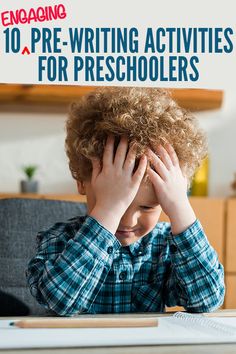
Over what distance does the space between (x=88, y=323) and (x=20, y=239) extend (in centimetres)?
80

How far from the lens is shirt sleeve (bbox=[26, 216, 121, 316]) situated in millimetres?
1055

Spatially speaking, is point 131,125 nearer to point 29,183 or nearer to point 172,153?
point 172,153

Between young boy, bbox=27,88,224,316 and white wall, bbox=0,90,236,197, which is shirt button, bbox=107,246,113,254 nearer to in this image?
young boy, bbox=27,88,224,316

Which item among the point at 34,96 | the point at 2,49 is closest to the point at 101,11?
the point at 2,49

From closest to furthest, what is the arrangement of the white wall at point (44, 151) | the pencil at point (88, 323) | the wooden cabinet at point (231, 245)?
1. the pencil at point (88, 323)
2. the wooden cabinet at point (231, 245)
3. the white wall at point (44, 151)

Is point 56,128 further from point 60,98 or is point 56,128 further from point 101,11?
point 101,11

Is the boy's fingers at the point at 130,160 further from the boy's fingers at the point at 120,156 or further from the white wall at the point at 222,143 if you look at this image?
the white wall at the point at 222,143

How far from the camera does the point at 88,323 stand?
85 cm

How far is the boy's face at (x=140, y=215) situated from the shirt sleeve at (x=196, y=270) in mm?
50

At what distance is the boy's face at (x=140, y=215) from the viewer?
43.6 inches

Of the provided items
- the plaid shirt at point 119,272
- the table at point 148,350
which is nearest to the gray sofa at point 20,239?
the plaid shirt at point 119,272

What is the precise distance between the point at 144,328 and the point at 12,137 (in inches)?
109

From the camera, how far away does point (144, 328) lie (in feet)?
2.76

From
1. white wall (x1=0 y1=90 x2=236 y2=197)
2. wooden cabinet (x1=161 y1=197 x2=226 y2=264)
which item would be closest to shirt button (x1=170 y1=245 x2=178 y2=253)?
wooden cabinet (x1=161 y1=197 x2=226 y2=264)
